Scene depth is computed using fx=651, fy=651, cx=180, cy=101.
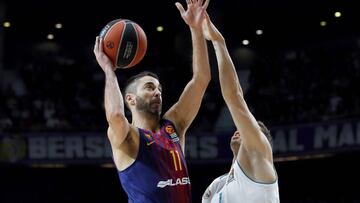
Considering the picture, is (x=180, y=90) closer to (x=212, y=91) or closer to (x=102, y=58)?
(x=212, y=91)

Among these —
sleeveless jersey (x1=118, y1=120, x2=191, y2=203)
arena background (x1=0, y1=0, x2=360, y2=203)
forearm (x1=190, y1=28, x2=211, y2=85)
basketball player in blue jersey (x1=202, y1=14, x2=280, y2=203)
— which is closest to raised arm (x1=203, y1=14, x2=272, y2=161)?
basketball player in blue jersey (x1=202, y1=14, x2=280, y2=203)

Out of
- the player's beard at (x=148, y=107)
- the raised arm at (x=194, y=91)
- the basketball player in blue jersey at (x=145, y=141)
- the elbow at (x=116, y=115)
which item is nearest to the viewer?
the elbow at (x=116, y=115)

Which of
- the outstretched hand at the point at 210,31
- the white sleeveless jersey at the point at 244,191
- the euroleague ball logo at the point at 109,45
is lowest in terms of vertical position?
the white sleeveless jersey at the point at 244,191

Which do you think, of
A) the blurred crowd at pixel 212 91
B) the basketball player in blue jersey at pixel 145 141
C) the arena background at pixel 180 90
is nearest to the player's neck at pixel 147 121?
the basketball player in blue jersey at pixel 145 141

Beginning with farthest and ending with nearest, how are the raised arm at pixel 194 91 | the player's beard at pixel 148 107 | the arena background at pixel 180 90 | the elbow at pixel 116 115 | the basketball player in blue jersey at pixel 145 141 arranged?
the arena background at pixel 180 90 → the raised arm at pixel 194 91 → the player's beard at pixel 148 107 → the basketball player in blue jersey at pixel 145 141 → the elbow at pixel 116 115

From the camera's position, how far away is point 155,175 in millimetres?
4211

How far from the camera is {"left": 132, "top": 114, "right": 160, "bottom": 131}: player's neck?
4520 mm

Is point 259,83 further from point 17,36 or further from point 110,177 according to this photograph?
point 17,36

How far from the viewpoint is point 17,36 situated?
2177 cm

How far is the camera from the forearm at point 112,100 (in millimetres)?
4066

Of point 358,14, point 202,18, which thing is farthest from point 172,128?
point 358,14

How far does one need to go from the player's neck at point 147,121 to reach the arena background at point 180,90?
9.96 meters

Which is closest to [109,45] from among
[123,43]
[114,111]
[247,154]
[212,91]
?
[123,43]

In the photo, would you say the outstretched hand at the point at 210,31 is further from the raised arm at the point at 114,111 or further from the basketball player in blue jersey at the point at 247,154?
the raised arm at the point at 114,111
